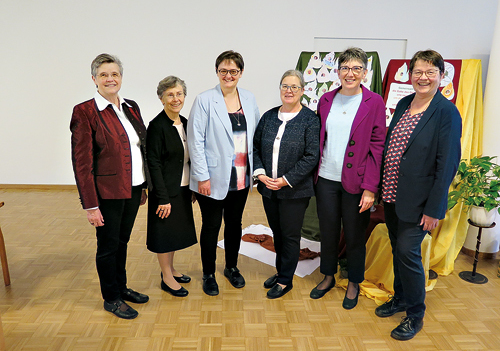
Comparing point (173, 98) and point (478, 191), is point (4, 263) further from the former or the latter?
point (478, 191)

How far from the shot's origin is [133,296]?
2494 millimetres

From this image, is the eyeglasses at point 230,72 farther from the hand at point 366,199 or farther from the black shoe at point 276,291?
the black shoe at point 276,291

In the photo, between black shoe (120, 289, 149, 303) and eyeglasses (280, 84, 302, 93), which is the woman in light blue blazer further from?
black shoe (120, 289, 149, 303)

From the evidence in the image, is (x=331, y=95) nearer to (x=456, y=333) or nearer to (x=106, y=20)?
(x=456, y=333)

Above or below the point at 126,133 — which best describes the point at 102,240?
below

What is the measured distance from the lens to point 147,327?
2236 mm

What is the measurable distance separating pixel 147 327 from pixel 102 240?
1.99 feet

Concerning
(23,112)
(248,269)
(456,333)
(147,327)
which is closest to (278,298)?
(248,269)

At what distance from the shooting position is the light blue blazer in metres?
2.29

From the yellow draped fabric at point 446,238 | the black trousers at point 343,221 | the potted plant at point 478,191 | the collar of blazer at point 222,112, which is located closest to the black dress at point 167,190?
the collar of blazer at point 222,112

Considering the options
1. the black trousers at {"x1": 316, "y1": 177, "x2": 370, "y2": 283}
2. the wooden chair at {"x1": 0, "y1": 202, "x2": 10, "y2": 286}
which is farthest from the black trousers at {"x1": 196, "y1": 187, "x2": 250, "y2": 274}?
the wooden chair at {"x1": 0, "y1": 202, "x2": 10, "y2": 286}

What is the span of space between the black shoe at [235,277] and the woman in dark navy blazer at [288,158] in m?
0.45

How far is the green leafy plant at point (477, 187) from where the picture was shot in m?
2.74

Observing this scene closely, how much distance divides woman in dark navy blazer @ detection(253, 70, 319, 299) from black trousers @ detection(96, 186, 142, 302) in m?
0.84
